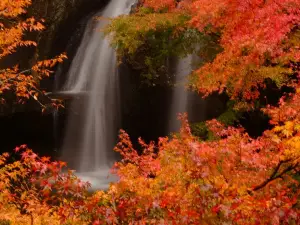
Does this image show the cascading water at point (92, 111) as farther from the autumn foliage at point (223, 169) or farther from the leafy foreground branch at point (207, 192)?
the leafy foreground branch at point (207, 192)

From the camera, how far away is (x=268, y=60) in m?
8.84

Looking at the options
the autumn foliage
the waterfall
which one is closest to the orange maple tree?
the autumn foliage

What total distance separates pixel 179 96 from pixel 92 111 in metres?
4.29

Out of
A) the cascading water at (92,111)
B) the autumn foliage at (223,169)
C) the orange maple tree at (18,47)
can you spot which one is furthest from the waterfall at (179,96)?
the orange maple tree at (18,47)

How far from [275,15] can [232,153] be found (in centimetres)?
360

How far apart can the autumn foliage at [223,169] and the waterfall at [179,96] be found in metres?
4.03

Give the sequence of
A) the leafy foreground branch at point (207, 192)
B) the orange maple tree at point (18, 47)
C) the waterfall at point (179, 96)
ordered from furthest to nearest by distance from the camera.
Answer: the waterfall at point (179, 96), the orange maple tree at point (18, 47), the leafy foreground branch at point (207, 192)

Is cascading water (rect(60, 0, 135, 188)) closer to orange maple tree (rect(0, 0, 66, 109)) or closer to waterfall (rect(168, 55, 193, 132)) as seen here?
waterfall (rect(168, 55, 193, 132))

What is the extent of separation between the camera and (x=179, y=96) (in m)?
15.6

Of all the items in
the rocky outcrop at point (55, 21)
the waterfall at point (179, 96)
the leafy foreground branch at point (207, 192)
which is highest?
the rocky outcrop at point (55, 21)

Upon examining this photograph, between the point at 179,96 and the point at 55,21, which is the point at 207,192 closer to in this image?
the point at 179,96

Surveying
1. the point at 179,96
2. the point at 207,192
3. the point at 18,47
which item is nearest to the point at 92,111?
the point at 179,96

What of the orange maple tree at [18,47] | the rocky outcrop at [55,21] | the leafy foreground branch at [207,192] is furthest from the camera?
the rocky outcrop at [55,21]

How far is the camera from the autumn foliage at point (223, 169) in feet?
13.1
